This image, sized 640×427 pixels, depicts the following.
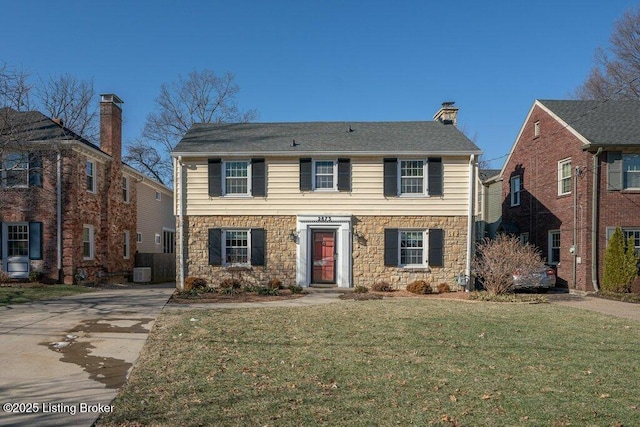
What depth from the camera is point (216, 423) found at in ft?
13.9

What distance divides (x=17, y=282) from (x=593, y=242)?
20799 mm

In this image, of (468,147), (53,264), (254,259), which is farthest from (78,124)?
(468,147)

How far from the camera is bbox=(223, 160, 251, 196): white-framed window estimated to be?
1659 centimetres

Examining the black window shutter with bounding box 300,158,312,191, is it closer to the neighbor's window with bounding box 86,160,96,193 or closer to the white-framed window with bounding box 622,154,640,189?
the neighbor's window with bounding box 86,160,96,193

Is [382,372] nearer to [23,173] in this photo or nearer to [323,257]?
[323,257]

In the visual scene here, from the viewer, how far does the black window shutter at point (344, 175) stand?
53.8 feet

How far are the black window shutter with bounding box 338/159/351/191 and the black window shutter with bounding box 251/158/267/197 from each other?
2671mm

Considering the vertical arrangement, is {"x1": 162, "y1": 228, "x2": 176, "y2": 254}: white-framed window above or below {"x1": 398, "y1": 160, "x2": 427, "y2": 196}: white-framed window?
below

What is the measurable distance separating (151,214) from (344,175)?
1379 cm

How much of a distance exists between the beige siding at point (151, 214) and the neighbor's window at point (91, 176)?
16.0ft

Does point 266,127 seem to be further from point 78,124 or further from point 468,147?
point 78,124

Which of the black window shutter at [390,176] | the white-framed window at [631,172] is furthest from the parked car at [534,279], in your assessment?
the black window shutter at [390,176]

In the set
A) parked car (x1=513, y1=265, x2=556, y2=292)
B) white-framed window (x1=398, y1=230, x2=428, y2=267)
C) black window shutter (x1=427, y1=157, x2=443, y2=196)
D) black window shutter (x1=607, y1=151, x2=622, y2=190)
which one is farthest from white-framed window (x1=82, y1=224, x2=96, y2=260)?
black window shutter (x1=607, y1=151, x2=622, y2=190)

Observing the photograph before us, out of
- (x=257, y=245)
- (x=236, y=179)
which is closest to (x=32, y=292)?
(x=257, y=245)
